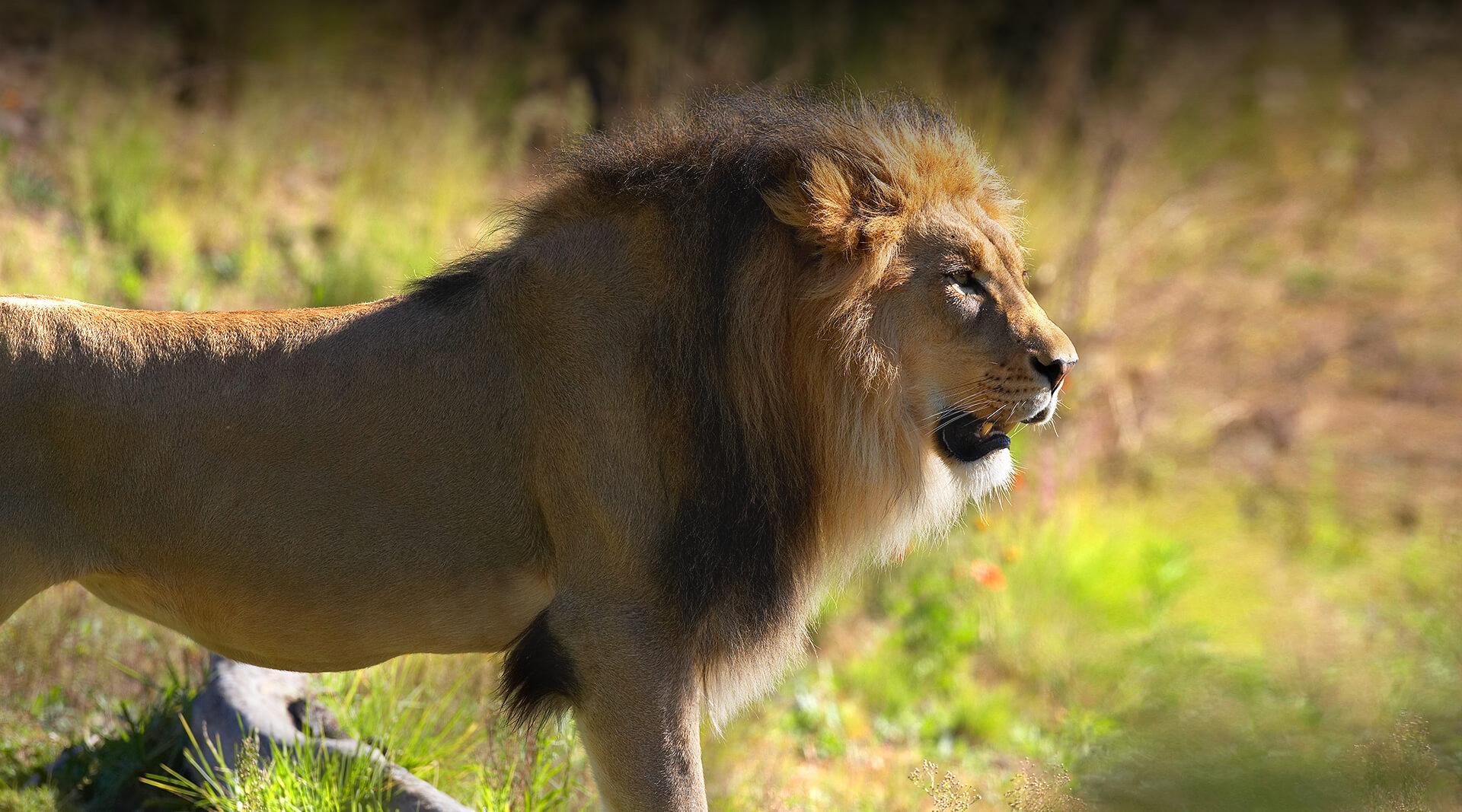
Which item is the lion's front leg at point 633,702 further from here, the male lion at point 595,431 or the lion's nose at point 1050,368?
the lion's nose at point 1050,368

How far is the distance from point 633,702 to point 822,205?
1.14m

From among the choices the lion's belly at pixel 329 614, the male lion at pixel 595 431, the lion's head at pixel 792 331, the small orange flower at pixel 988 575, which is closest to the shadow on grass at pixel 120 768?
the lion's belly at pixel 329 614

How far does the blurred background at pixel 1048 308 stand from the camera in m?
3.73

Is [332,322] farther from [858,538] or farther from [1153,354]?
[1153,354]

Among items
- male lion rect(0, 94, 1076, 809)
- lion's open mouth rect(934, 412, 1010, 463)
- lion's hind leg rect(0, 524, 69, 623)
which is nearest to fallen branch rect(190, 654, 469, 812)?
male lion rect(0, 94, 1076, 809)

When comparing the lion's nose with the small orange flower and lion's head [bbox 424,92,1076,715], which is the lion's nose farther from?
the small orange flower

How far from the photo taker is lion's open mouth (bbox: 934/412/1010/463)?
10.0 ft

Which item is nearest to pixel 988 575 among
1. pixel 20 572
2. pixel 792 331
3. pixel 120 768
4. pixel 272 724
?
pixel 792 331

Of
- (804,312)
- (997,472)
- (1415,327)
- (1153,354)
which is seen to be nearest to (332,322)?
(804,312)

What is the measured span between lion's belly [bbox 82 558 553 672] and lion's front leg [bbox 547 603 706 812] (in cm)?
21

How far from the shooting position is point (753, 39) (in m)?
10.9

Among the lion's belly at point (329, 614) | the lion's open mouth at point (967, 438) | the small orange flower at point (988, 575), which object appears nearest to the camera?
the lion's belly at point (329, 614)

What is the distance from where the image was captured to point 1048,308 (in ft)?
27.3

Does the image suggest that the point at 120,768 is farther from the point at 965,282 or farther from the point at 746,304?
the point at 965,282
